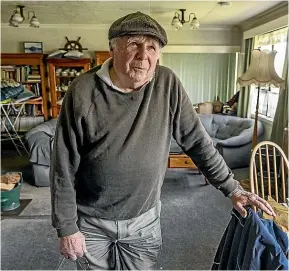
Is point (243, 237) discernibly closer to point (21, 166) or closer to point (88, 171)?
point (88, 171)

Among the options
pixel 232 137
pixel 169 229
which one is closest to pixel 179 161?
pixel 232 137

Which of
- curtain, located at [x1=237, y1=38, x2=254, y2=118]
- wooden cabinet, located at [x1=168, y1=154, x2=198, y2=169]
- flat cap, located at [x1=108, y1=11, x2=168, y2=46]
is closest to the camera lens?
flat cap, located at [x1=108, y1=11, x2=168, y2=46]

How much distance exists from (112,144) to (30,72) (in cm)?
532

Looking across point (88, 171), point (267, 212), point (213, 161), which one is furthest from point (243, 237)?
point (88, 171)

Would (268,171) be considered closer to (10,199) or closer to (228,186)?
(228,186)

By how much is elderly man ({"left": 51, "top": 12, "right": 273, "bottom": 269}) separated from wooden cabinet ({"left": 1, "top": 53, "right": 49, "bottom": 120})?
5.05 meters

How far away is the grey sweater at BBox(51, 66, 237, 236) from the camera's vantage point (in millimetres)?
1073

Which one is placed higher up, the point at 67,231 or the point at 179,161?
the point at 67,231

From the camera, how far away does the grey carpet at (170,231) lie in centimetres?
227

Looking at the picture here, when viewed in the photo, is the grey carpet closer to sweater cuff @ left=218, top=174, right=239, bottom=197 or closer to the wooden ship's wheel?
sweater cuff @ left=218, top=174, right=239, bottom=197

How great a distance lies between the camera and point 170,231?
2.71m

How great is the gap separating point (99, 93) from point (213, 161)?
537mm

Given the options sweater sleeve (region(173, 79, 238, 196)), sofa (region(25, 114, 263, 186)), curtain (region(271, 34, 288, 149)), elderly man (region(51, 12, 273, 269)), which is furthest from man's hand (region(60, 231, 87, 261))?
curtain (region(271, 34, 288, 149))

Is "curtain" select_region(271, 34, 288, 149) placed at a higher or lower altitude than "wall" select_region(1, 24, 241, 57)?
lower
